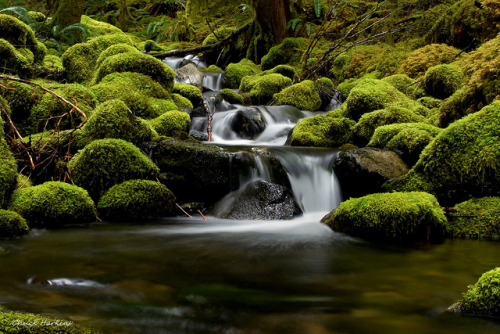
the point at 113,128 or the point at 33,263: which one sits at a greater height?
A: the point at 113,128

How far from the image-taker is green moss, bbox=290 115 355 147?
313 inches

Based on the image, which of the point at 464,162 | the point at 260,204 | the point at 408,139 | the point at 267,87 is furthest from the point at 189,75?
the point at 464,162

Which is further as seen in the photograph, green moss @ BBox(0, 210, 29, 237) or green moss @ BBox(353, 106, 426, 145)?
green moss @ BBox(353, 106, 426, 145)

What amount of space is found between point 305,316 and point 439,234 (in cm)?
258

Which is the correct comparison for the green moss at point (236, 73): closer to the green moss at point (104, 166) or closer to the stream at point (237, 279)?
the green moss at point (104, 166)

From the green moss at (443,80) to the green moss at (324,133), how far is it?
2.14m

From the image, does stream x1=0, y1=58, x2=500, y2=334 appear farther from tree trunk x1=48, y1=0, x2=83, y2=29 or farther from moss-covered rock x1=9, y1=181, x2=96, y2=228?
tree trunk x1=48, y1=0, x2=83, y2=29

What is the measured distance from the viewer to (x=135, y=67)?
8.79 metres

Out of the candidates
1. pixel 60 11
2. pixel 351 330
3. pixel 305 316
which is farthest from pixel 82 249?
pixel 60 11

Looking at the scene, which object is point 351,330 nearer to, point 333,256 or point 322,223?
point 333,256

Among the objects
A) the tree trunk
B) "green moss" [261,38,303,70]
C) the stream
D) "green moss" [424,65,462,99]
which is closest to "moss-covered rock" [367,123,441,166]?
the stream

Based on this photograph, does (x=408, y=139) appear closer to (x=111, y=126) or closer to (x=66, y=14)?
(x=111, y=126)

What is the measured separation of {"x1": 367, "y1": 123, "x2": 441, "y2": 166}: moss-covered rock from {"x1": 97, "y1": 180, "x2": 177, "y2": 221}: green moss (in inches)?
141

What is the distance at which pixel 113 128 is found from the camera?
235 inches
